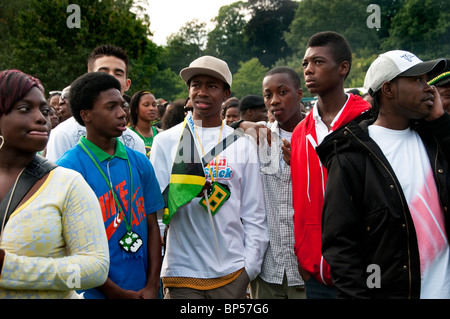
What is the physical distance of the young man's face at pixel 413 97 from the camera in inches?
117

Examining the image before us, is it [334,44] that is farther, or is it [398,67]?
[334,44]

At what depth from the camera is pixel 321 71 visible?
3.88m

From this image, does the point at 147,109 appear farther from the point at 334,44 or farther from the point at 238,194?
the point at 334,44

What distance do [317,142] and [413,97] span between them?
0.87m

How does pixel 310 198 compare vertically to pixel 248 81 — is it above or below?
below

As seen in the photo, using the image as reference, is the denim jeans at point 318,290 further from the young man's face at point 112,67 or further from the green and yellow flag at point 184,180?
the young man's face at point 112,67

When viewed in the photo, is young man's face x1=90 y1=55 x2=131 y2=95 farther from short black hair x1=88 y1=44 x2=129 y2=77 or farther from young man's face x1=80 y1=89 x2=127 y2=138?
young man's face x1=80 y1=89 x2=127 y2=138

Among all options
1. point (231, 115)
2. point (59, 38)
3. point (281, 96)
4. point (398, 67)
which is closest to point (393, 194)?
point (398, 67)

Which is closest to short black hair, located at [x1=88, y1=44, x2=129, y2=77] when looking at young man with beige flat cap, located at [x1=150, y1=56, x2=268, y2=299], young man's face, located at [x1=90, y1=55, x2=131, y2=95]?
young man's face, located at [x1=90, y1=55, x2=131, y2=95]

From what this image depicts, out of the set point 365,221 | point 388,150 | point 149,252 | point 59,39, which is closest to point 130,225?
point 149,252

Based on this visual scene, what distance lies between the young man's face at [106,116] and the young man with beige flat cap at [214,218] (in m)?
0.60

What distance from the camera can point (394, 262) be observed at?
2748 millimetres
